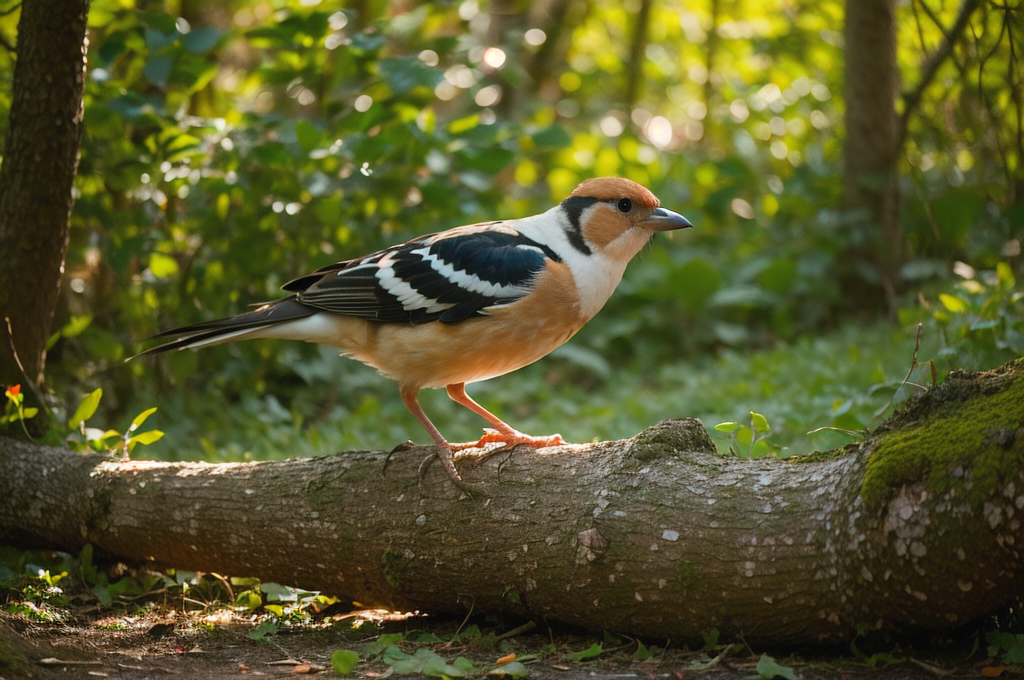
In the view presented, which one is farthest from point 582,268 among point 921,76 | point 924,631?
point 921,76

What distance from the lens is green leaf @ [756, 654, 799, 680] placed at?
2695 mm

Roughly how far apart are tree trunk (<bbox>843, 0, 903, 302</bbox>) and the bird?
12.6ft

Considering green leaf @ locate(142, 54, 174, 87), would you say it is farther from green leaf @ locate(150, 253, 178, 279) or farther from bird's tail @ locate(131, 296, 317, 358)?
bird's tail @ locate(131, 296, 317, 358)

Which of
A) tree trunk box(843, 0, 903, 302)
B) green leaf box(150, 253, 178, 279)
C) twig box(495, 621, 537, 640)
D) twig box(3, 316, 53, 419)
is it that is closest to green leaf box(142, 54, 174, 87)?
green leaf box(150, 253, 178, 279)

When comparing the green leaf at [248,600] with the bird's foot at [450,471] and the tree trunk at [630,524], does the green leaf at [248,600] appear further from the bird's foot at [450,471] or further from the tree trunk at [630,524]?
the bird's foot at [450,471]

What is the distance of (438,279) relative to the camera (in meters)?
4.24

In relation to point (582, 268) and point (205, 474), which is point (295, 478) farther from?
point (582, 268)

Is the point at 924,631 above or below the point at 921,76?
below

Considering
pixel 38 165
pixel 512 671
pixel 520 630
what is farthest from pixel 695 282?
pixel 512 671

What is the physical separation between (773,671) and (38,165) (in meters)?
3.98

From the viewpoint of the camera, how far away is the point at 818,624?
9.32 feet

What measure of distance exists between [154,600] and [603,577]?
2.26 meters

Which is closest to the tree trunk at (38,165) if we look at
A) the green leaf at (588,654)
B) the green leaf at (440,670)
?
the green leaf at (440,670)

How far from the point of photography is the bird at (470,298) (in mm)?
4082
